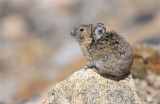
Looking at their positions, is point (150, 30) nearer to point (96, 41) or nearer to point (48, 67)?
point (48, 67)

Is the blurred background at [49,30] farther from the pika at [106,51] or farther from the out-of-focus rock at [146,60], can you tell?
the pika at [106,51]

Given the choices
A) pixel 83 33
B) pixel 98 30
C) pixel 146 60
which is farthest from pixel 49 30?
pixel 98 30

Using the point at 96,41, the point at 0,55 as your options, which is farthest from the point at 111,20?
the point at 96,41

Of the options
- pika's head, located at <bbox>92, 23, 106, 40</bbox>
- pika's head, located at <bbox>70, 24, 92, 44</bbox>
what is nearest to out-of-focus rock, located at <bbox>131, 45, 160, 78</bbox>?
pika's head, located at <bbox>70, 24, 92, 44</bbox>

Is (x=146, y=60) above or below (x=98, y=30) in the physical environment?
below

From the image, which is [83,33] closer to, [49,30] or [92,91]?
[92,91]

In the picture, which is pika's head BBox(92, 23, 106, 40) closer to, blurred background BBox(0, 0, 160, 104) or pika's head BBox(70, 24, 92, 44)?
pika's head BBox(70, 24, 92, 44)

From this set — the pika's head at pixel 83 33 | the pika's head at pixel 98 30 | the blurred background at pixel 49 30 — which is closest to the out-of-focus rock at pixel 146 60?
the pika's head at pixel 83 33
